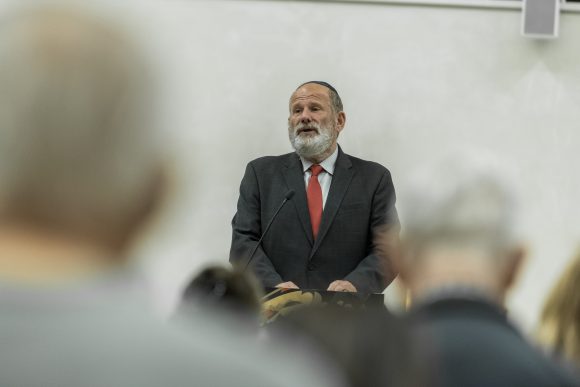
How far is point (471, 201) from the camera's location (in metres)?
1.78

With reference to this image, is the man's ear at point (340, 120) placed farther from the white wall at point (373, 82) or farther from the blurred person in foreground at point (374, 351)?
the blurred person in foreground at point (374, 351)

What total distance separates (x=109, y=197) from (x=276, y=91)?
633 centimetres

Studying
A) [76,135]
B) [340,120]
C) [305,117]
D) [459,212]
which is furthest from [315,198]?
[76,135]

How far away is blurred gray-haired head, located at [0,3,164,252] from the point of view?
1099 millimetres

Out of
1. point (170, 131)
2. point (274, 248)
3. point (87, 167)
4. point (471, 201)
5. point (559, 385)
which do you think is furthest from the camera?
point (274, 248)

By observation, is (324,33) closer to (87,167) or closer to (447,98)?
(447,98)

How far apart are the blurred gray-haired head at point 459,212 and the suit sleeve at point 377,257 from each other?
10.2 ft

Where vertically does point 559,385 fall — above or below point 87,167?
below

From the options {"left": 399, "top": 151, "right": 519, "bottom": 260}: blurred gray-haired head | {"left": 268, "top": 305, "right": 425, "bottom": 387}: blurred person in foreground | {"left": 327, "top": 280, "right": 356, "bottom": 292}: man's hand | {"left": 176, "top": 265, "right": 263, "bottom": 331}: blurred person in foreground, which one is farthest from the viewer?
{"left": 327, "top": 280, "right": 356, "bottom": 292}: man's hand

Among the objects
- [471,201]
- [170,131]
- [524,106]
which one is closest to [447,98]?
[524,106]

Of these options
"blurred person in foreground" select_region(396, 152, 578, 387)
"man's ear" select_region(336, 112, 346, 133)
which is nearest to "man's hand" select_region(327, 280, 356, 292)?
"man's ear" select_region(336, 112, 346, 133)

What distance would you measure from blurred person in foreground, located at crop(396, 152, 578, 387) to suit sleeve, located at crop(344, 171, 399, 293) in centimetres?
311

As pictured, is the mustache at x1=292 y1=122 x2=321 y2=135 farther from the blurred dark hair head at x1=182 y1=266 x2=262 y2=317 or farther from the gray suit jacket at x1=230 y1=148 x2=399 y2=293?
the blurred dark hair head at x1=182 y1=266 x2=262 y2=317

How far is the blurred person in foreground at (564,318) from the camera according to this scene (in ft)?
7.11
